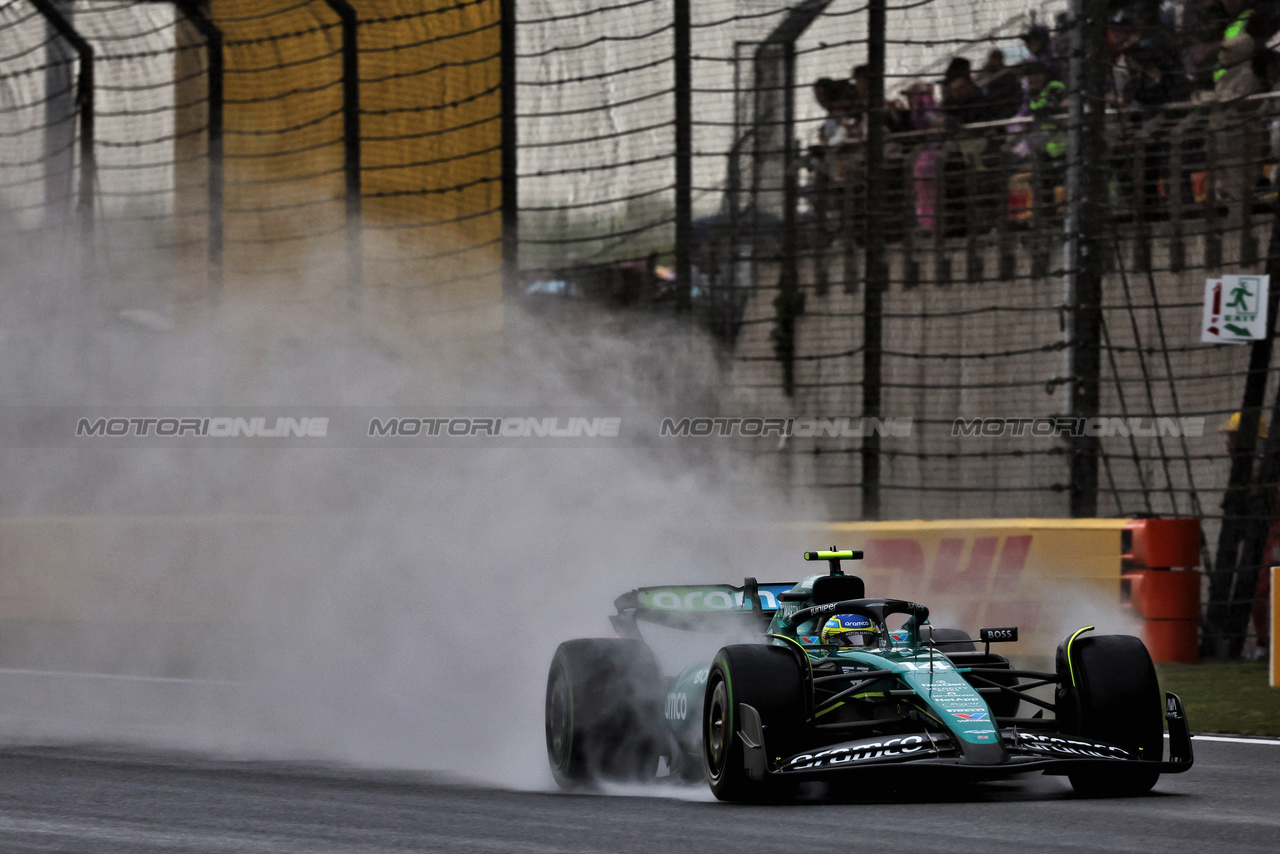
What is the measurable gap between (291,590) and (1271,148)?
684cm

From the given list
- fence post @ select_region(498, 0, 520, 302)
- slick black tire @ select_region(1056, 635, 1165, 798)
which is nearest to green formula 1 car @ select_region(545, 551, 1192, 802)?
slick black tire @ select_region(1056, 635, 1165, 798)

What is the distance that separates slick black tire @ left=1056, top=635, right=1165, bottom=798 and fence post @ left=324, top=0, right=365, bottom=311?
8171mm

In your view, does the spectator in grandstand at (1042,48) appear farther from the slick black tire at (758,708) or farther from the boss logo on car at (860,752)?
the boss logo on car at (860,752)

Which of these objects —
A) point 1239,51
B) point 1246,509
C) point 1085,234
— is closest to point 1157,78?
point 1239,51

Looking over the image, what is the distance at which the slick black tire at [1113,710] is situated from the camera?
6027 mm

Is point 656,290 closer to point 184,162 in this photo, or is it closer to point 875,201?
point 875,201

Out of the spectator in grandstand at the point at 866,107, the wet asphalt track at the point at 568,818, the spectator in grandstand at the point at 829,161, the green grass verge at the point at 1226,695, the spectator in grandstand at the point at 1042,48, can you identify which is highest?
the spectator in grandstand at the point at 1042,48

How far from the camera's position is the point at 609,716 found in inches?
267

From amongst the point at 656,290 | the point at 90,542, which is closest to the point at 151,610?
the point at 90,542

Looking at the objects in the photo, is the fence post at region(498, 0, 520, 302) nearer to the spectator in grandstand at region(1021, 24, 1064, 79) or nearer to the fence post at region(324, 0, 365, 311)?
the fence post at region(324, 0, 365, 311)

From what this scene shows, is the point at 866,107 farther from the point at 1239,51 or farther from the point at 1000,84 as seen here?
the point at 1239,51

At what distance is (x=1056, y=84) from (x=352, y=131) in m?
5.19

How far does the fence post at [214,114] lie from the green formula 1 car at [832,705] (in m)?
7.75

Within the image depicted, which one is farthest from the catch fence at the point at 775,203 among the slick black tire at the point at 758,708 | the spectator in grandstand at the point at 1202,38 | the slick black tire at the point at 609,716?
the slick black tire at the point at 758,708
